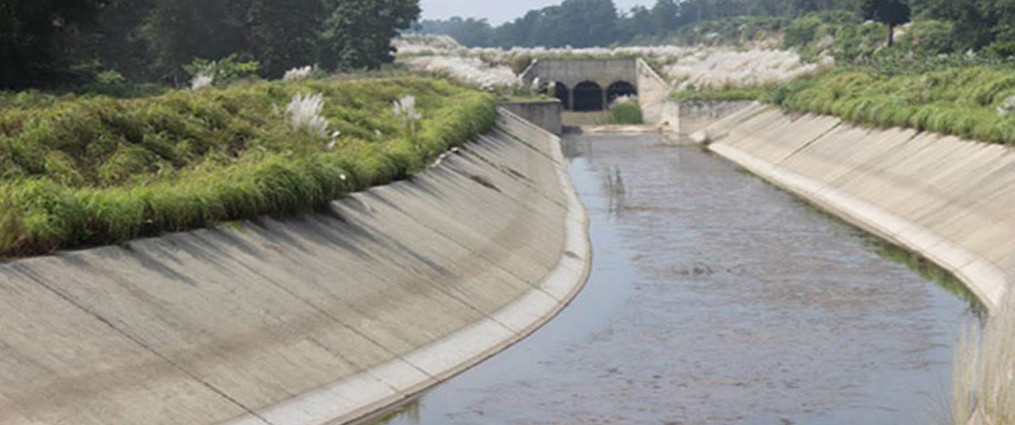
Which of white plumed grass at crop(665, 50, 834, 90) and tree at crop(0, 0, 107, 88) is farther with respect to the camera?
white plumed grass at crop(665, 50, 834, 90)

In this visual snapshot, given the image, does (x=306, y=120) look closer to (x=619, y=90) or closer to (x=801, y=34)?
(x=619, y=90)

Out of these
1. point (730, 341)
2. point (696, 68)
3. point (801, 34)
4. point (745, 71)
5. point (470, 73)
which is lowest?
point (801, 34)

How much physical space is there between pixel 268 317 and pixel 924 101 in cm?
3856

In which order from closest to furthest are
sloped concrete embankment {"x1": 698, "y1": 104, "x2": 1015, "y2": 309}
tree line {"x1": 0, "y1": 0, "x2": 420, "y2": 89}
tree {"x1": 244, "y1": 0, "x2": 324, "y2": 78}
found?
sloped concrete embankment {"x1": 698, "y1": 104, "x2": 1015, "y2": 309}, tree line {"x1": 0, "y1": 0, "x2": 420, "y2": 89}, tree {"x1": 244, "y1": 0, "x2": 324, "y2": 78}

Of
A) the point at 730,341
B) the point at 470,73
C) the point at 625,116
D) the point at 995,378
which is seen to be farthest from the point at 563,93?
the point at 995,378

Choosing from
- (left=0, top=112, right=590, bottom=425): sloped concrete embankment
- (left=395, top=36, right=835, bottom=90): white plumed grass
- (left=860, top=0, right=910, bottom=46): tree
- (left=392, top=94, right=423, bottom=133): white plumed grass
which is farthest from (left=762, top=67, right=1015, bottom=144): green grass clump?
(left=860, top=0, right=910, bottom=46): tree

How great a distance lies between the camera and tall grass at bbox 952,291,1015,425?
1257 centimetres

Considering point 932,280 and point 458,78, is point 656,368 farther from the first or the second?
point 458,78

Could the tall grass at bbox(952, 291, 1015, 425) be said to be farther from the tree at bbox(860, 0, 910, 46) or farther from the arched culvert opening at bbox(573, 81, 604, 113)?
the arched culvert opening at bbox(573, 81, 604, 113)

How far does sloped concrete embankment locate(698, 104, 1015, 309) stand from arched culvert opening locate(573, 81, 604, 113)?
57.2 meters

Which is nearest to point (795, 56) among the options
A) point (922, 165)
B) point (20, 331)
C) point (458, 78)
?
point (458, 78)

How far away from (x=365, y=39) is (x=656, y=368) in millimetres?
78025

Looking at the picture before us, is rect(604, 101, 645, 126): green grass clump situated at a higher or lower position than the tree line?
lower

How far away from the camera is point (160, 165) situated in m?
25.1
